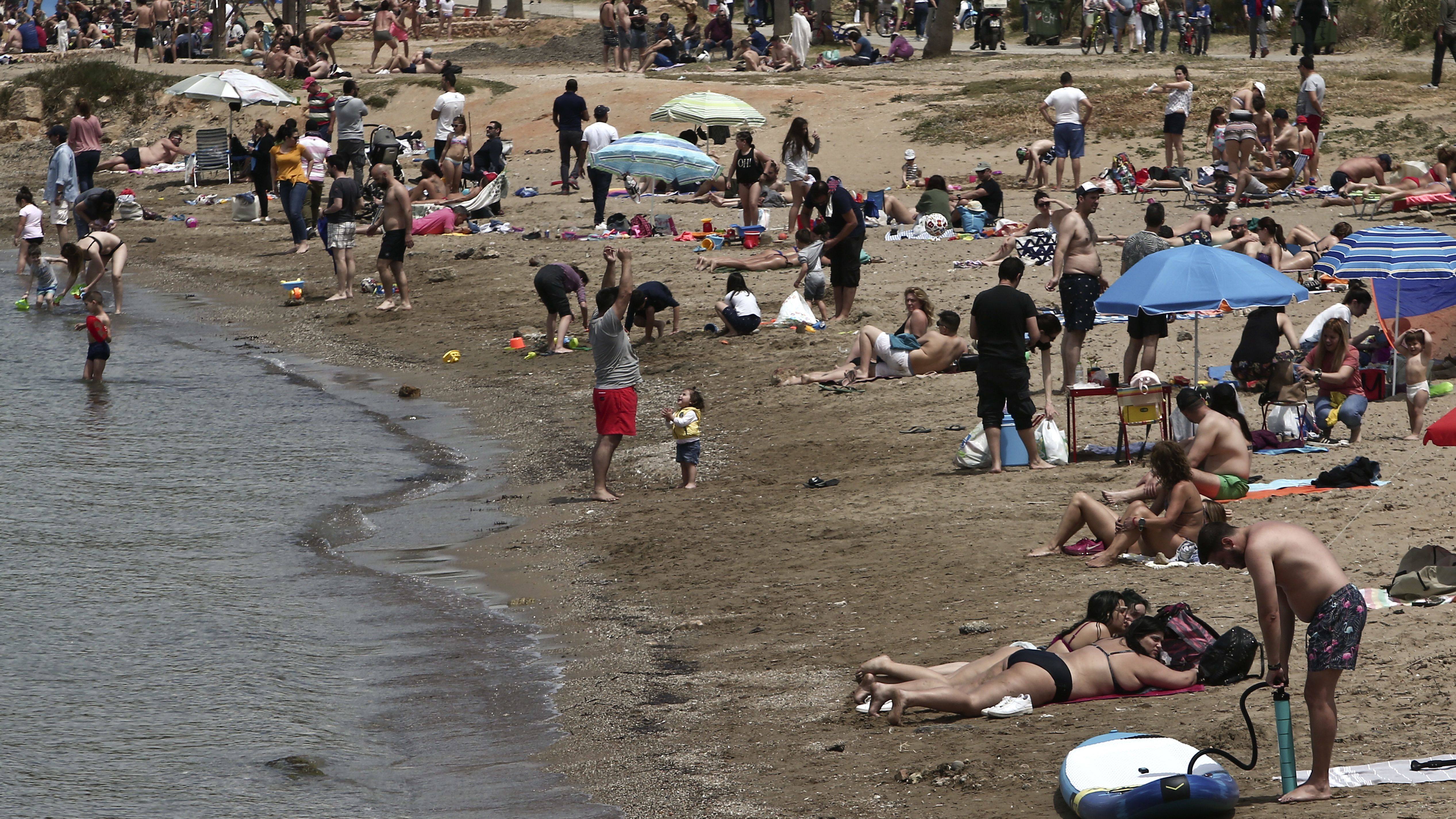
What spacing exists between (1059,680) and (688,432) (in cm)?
499

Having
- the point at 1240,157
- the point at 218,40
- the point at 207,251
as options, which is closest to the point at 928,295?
the point at 1240,157

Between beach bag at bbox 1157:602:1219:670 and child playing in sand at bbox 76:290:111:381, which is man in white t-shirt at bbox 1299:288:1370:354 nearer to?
beach bag at bbox 1157:602:1219:670

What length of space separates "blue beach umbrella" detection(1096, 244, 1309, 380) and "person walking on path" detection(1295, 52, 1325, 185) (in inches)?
461

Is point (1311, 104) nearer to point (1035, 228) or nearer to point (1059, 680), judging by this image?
point (1035, 228)

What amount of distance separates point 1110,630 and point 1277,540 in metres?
1.86

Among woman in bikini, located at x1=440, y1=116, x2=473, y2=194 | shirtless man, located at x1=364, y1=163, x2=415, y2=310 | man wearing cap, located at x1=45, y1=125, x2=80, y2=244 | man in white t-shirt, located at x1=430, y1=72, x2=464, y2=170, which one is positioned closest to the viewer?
Result: shirtless man, located at x1=364, y1=163, x2=415, y2=310

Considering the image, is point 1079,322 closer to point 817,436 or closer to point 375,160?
point 817,436

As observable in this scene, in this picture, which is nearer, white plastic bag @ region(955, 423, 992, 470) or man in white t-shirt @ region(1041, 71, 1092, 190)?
white plastic bag @ region(955, 423, 992, 470)

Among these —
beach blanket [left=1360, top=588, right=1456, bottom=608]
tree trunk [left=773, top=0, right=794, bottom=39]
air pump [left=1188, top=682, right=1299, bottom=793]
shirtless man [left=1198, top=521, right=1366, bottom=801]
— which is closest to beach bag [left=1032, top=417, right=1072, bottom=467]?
beach blanket [left=1360, top=588, right=1456, bottom=608]

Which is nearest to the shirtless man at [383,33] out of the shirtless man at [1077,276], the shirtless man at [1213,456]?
the shirtless man at [1077,276]

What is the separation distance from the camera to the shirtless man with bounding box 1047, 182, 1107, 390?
12.9 metres

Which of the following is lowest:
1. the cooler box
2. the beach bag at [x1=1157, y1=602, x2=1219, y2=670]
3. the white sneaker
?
the white sneaker

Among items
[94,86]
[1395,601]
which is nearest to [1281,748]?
[1395,601]

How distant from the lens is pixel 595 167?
827 inches
